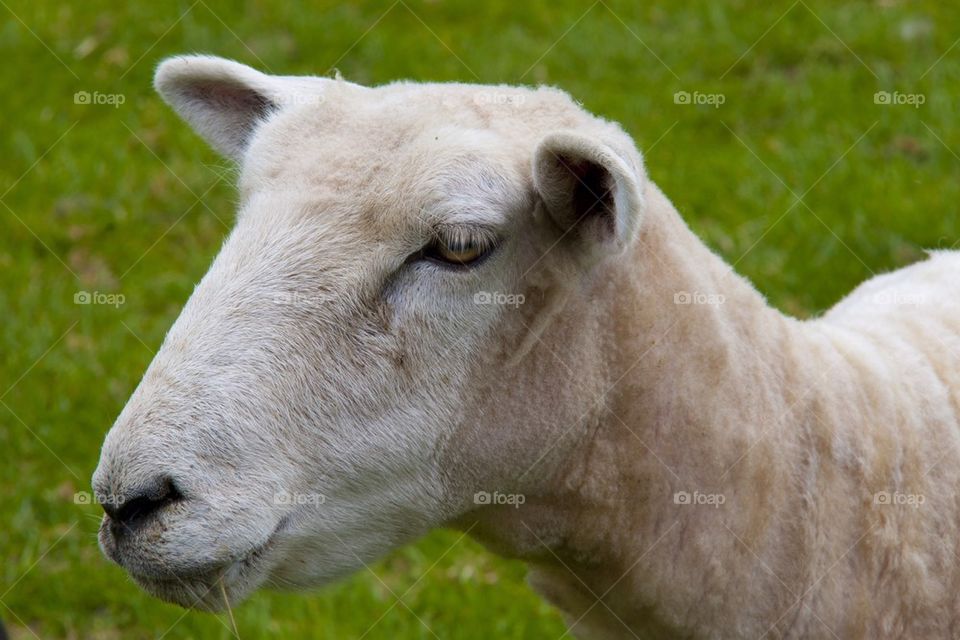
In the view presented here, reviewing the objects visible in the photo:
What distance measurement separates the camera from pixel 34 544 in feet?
17.9

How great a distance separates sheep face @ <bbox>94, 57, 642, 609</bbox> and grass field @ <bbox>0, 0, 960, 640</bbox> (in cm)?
221

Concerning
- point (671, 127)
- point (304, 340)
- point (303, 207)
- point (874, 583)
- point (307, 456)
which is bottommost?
point (874, 583)

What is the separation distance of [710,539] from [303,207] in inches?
52.5

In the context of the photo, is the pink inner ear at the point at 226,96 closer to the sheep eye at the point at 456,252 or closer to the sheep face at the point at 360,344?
the sheep face at the point at 360,344

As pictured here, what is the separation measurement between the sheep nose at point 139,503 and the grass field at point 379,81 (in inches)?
93.1

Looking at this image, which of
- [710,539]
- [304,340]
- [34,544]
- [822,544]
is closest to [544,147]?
[304,340]

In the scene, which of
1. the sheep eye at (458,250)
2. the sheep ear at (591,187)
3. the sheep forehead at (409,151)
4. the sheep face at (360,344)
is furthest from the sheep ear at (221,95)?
the sheep ear at (591,187)

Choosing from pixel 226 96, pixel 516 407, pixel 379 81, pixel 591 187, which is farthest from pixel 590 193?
pixel 379 81

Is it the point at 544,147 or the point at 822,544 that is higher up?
the point at 544,147

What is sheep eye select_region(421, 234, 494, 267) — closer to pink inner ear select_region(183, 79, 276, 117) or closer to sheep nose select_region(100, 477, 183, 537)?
sheep nose select_region(100, 477, 183, 537)

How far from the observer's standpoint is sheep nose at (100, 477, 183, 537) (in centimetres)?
262

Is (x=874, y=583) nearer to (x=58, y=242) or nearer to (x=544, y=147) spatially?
(x=544, y=147)

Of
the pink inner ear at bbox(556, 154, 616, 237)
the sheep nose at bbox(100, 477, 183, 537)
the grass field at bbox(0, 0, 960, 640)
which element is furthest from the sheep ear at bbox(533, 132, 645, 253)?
the grass field at bbox(0, 0, 960, 640)

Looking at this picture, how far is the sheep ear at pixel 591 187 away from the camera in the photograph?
263cm
